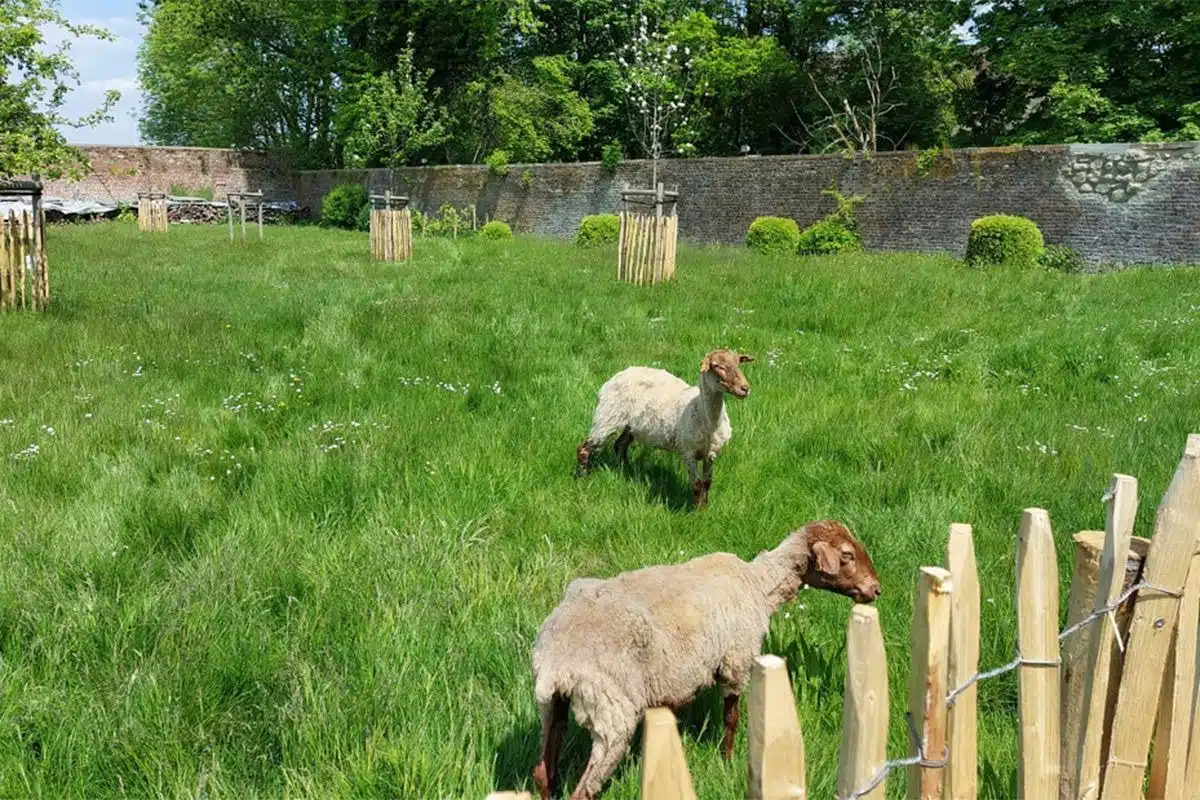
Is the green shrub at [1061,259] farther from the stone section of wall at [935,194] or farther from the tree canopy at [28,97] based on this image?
the tree canopy at [28,97]

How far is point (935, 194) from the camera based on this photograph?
70.0 ft

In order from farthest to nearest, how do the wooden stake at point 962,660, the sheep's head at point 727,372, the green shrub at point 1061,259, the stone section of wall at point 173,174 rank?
the stone section of wall at point 173,174, the green shrub at point 1061,259, the sheep's head at point 727,372, the wooden stake at point 962,660

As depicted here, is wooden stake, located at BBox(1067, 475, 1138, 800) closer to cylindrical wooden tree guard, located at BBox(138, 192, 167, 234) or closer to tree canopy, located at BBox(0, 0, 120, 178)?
tree canopy, located at BBox(0, 0, 120, 178)

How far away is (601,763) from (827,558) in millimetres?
1103

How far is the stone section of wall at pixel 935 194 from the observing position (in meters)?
17.8

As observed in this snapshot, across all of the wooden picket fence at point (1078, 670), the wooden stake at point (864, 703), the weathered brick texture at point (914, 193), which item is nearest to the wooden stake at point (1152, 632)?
the wooden picket fence at point (1078, 670)

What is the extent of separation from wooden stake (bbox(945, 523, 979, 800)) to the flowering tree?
28990mm

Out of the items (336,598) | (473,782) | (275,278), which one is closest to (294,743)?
(473,782)

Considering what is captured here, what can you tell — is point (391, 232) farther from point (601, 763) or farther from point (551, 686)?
point (601, 763)

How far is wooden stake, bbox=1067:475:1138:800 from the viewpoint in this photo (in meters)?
2.09

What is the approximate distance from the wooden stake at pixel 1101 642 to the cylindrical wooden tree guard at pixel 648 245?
11317 mm

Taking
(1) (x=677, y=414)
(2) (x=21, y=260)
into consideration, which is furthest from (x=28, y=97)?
(1) (x=677, y=414)

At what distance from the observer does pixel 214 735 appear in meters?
2.74

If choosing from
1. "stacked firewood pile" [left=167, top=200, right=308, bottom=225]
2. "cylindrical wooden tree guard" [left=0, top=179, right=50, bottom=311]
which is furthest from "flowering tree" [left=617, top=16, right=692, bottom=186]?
"cylindrical wooden tree guard" [left=0, top=179, right=50, bottom=311]
